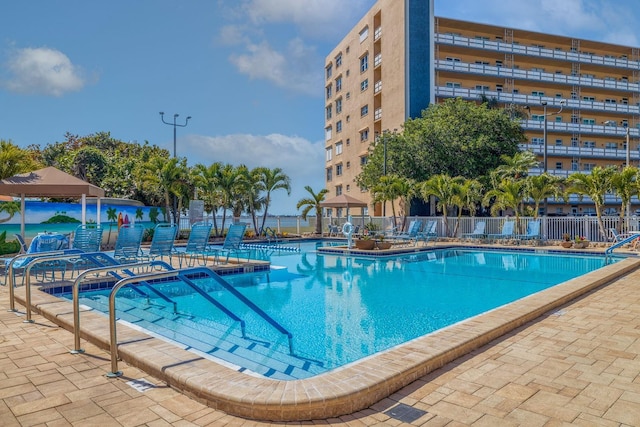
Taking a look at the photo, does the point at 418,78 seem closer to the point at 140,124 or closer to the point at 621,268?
the point at 621,268

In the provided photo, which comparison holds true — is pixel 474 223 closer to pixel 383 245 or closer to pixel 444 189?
pixel 444 189

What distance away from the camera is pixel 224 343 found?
18.7 feet

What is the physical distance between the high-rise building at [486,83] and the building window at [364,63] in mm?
85

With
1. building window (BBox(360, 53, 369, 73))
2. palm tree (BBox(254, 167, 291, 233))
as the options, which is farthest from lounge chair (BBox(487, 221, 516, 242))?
building window (BBox(360, 53, 369, 73))

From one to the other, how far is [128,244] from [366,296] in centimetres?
578

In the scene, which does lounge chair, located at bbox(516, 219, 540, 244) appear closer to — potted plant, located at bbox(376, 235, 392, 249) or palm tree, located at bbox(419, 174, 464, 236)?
palm tree, located at bbox(419, 174, 464, 236)

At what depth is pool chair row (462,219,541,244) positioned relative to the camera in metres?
20.2

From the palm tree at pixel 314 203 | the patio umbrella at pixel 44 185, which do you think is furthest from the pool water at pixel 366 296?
the palm tree at pixel 314 203

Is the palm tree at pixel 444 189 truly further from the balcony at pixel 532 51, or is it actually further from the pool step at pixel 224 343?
the pool step at pixel 224 343

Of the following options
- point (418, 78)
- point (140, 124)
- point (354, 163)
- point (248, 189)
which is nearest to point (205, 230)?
point (248, 189)


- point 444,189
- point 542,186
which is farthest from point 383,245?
point 542,186

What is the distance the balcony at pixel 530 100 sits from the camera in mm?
→ 33406

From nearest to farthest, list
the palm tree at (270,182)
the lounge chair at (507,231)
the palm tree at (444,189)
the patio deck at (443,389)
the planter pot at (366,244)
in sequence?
the patio deck at (443,389)
the planter pot at (366,244)
the lounge chair at (507,231)
the palm tree at (444,189)
the palm tree at (270,182)

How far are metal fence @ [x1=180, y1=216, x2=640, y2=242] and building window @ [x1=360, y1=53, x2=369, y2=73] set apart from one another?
1500cm
